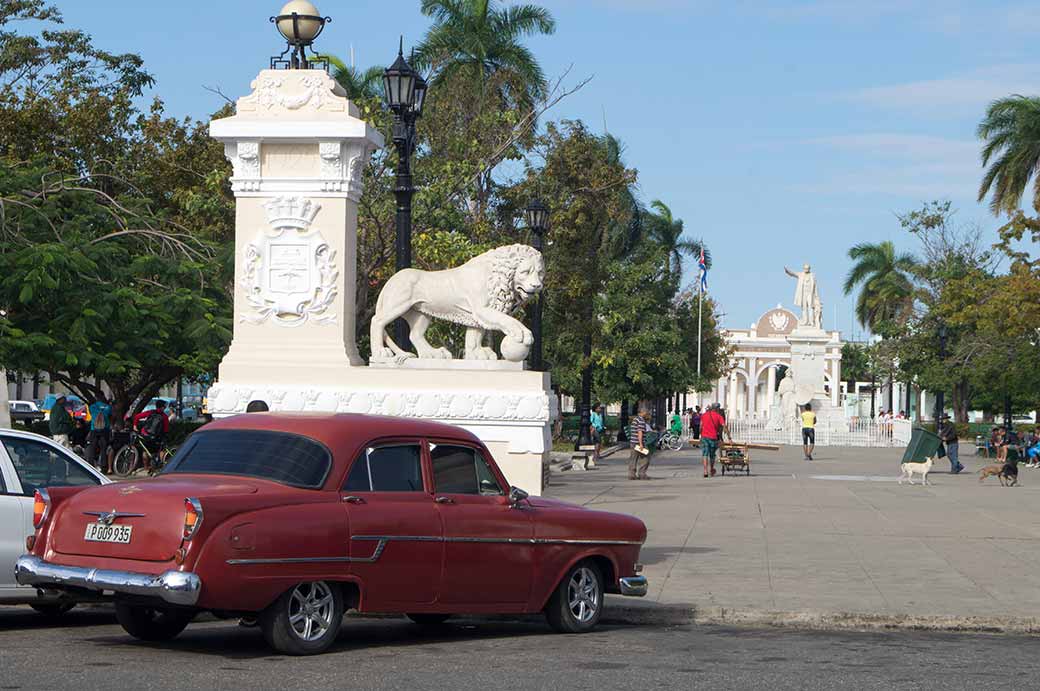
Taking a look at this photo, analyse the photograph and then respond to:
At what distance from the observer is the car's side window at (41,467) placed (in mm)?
11305

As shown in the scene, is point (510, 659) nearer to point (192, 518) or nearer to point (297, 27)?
point (192, 518)

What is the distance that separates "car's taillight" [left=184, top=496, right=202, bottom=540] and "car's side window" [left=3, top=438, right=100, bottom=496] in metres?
2.52

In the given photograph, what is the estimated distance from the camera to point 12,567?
10.9 m

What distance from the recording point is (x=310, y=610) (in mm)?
9836

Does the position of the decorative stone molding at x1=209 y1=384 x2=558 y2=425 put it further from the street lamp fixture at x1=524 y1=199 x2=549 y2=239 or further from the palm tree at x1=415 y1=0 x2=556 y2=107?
the palm tree at x1=415 y1=0 x2=556 y2=107

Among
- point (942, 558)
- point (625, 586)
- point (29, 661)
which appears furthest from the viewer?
point (942, 558)

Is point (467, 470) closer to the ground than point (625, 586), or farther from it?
farther from it

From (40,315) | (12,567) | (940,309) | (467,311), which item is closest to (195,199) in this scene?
(40,315)

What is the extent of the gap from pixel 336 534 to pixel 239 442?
1081 mm

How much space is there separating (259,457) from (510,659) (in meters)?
2.14

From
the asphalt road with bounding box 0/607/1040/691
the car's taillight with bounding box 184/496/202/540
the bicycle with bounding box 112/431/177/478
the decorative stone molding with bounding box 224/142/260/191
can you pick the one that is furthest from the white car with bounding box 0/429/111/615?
the bicycle with bounding box 112/431/177/478

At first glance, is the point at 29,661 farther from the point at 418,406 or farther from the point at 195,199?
the point at 195,199

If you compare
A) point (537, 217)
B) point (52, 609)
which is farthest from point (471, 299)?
point (537, 217)

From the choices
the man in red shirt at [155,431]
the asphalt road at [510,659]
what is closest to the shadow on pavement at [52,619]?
the asphalt road at [510,659]
